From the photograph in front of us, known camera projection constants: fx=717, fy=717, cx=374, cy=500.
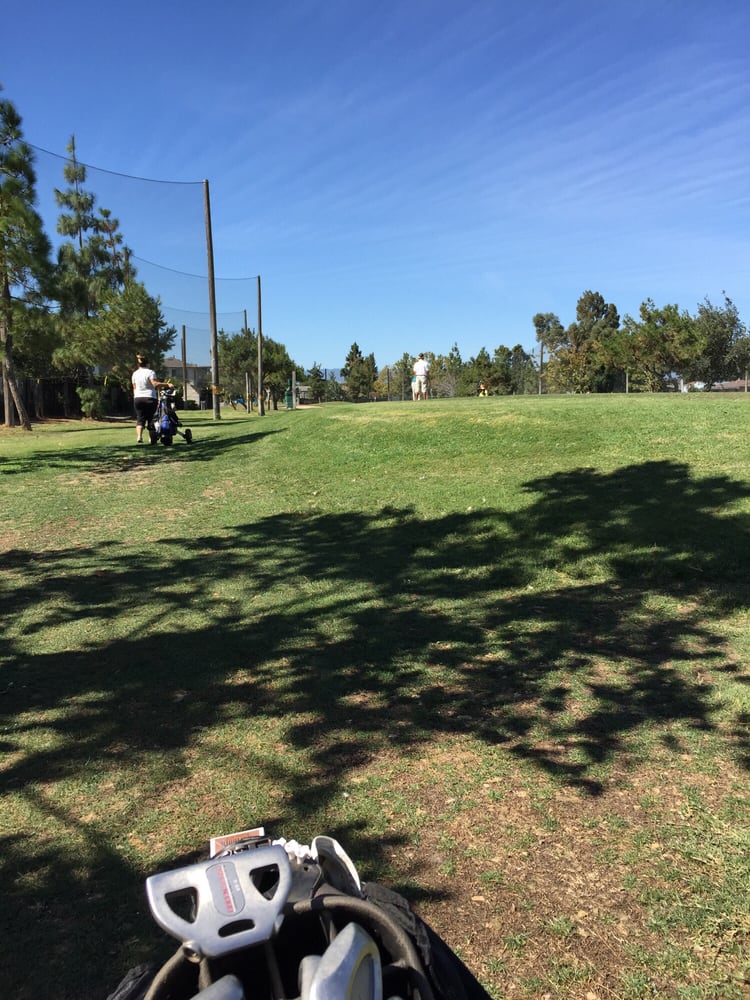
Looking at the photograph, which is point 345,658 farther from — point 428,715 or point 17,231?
point 17,231

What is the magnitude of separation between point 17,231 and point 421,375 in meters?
12.0

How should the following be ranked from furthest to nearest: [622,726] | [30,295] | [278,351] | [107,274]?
[278,351], [107,274], [30,295], [622,726]

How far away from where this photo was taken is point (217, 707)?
3.89 metres

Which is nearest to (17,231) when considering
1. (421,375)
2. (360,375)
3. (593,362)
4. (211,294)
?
(211,294)

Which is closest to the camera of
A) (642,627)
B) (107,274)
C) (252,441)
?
(642,627)

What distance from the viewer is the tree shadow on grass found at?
2910mm

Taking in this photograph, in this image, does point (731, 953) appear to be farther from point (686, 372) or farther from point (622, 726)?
point (686, 372)

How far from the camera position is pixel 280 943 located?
5.00ft

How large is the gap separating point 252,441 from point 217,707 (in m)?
11.7

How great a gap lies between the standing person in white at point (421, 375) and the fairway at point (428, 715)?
13884 millimetres

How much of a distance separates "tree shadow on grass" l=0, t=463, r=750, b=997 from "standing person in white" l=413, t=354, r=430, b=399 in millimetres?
14926

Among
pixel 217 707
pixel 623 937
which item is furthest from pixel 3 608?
pixel 623 937

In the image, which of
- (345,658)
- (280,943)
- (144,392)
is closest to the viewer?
(280,943)

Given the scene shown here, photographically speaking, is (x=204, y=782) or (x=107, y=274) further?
(x=107, y=274)
